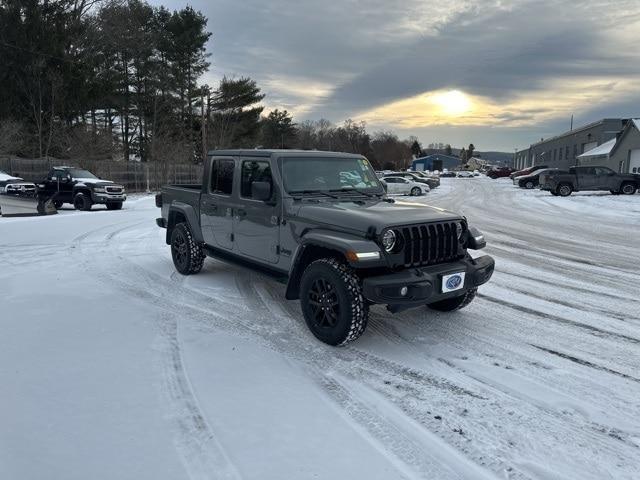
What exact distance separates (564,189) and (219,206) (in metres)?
25.1

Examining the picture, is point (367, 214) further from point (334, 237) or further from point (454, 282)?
point (454, 282)

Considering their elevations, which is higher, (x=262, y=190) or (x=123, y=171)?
(x=123, y=171)

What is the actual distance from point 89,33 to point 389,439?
128 feet

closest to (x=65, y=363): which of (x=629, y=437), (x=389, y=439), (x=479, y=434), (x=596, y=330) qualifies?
(x=389, y=439)

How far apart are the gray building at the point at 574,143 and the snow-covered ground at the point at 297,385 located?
48912 mm

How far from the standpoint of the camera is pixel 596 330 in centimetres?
511

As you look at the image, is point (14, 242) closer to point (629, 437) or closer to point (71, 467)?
point (71, 467)

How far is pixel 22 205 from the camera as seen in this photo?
51.8ft


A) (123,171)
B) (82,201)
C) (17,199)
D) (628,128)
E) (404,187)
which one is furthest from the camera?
(628,128)

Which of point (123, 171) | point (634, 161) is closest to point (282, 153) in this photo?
point (123, 171)

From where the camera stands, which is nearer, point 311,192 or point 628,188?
point 311,192

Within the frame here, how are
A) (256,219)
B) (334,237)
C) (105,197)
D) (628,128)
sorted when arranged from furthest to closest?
(628,128)
(105,197)
(256,219)
(334,237)

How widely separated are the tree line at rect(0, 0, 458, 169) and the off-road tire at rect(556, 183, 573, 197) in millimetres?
26242

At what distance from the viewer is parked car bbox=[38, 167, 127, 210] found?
17906 mm
